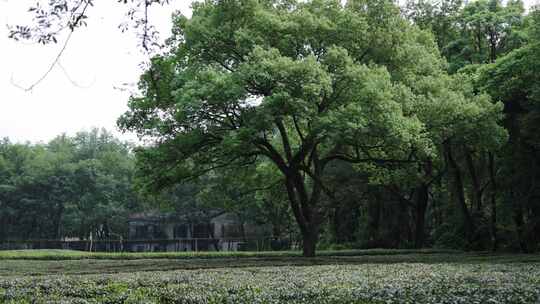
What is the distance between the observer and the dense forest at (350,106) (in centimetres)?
2361

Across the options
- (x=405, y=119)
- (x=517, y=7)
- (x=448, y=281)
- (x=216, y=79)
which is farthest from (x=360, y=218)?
(x=448, y=281)

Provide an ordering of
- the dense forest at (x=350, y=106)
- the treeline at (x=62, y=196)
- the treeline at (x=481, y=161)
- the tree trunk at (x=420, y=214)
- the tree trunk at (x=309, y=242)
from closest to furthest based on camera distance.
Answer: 1. the dense forest at (x=350, y=106)
2. the treeline at (x=481, y=161)
3. the tree trunk at (x=309, y=242)
4. the tree trunk at (x=420, y=214)
5. the treeline at (x=62, y=196)

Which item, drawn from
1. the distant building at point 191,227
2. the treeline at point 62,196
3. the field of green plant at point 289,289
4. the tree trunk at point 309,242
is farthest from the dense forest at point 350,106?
the treeline at point 62,196

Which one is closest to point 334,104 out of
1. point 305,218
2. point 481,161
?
point 305,218

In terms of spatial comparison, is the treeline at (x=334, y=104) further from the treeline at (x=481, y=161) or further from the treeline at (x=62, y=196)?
the treeline at (x=62, y=196)

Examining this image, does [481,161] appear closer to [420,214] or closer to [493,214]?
[420,214]

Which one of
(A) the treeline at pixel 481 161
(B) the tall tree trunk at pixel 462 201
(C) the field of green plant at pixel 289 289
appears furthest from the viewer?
(B) the tall tree trunk at pixel 462 201

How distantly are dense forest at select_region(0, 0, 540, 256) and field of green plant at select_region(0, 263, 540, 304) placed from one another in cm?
839

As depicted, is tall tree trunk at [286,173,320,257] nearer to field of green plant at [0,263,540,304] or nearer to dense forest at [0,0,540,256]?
dense forest at [0,0,540,256]

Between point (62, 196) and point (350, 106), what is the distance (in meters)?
45.2

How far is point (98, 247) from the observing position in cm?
4712

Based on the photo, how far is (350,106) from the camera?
76.8 ft

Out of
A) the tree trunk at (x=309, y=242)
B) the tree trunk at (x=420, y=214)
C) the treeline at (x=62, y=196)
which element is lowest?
the tree trunk at (x=309, y=242)

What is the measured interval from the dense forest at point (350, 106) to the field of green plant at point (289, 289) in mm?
8394
